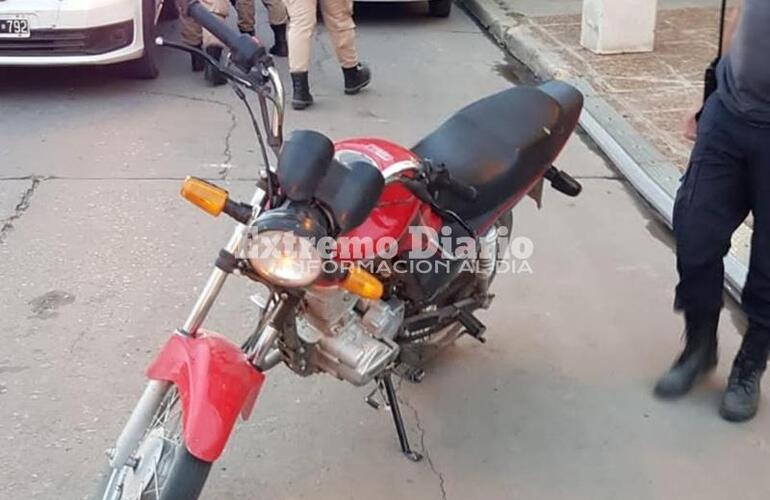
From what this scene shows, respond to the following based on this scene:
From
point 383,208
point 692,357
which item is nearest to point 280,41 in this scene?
point 692,357

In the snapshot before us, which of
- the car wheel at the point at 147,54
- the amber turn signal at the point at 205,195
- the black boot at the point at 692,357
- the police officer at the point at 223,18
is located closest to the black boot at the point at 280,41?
the police officer at the point at 223,18

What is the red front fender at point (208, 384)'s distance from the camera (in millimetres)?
2518

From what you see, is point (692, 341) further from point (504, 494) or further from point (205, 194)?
point (205, 194)

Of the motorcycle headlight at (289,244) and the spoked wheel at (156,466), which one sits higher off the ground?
the motorcycle headlight at (289,244)

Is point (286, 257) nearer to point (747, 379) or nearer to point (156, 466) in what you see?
point (156, 466)

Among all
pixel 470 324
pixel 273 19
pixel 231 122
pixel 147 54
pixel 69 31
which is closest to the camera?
pixel 470 324

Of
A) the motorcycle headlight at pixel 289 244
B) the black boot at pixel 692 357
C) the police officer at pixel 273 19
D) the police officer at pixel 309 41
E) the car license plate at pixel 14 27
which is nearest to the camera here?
the motorcycle headlight at pixel 289 244

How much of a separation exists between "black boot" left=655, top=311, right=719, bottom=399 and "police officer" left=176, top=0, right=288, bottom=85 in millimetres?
3982

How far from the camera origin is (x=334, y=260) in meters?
2.42

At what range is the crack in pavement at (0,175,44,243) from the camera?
5.02m

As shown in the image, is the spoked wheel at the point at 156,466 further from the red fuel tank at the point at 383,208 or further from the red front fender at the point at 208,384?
the red fuel tank at the point at 383,208

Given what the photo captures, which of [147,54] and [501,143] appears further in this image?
[147,54]

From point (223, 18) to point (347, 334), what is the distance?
499 cm

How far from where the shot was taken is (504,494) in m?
3.26
